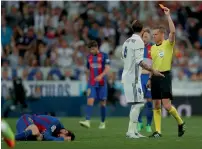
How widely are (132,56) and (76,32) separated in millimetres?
14998

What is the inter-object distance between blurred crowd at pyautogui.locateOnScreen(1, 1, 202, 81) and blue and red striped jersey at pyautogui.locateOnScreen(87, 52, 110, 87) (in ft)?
21.2

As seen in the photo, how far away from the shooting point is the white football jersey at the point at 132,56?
46.4ft

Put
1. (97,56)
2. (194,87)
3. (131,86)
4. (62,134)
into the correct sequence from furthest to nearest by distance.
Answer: (194,87), (97,56), (131,86), (62,134)

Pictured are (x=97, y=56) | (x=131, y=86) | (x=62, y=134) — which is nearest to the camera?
(x=62, y=134)

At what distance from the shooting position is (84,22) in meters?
29.8

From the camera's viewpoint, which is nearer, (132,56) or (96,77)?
(132,56)

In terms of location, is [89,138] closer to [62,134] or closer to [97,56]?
[62,134]

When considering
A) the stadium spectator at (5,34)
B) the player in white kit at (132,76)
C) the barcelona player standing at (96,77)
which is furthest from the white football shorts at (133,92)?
the stadium spectator at (5,34)

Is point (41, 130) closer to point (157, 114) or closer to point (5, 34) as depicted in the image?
point (157, 114)

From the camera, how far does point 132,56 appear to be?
46.7 feet

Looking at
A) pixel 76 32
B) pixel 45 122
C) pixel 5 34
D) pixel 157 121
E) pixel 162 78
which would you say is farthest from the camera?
pixel 76 32

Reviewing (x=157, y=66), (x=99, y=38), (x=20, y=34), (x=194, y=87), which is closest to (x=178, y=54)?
(x=194, y=87)

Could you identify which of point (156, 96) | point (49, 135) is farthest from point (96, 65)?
point (49, 135)

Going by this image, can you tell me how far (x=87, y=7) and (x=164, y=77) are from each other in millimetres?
15813
